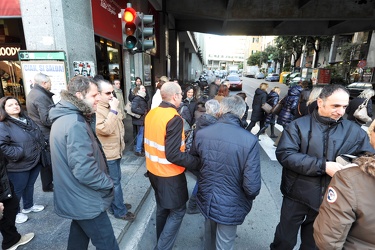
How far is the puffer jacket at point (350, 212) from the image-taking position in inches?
46.1

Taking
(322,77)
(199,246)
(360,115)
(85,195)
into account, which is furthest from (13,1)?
(322,77)

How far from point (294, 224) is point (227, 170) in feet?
3.13

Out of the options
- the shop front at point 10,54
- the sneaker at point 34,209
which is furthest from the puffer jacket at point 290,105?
the shop front at point 10,54

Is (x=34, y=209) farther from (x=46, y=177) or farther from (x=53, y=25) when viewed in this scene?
(x=53, y=25)

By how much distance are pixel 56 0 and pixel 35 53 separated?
1.04m

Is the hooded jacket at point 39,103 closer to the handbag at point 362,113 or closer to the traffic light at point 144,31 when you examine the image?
the traffic light at point 144,31

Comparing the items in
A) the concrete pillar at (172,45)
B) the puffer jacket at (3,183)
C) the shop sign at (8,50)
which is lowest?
the puffer jacket at (3,183)

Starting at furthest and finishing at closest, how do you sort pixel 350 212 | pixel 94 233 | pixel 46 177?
pixel 46 177 < pixel 94 233 < pixel 350 212

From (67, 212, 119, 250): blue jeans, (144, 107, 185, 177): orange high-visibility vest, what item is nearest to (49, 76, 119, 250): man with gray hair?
(67, 212, 119, 250): blue jeans

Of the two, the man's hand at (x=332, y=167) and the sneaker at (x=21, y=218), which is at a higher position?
the man's hand at (x=332, y=167)

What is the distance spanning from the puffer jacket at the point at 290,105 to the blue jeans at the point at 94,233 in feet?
16.4

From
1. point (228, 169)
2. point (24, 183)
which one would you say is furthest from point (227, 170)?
point (24, 183)

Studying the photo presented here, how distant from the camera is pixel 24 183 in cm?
285

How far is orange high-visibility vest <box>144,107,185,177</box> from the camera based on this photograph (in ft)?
7.14
